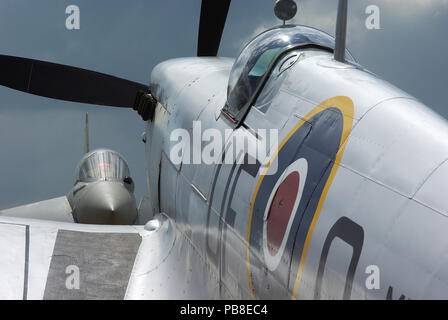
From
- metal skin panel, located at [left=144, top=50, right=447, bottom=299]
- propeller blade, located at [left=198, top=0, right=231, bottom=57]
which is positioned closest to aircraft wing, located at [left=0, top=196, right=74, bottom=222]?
propeller blade, located at [left=198, top=0, right=231, bottom=57]

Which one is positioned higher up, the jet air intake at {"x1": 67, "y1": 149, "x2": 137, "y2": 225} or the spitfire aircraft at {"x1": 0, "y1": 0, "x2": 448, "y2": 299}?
the spitfire aircraft at {"x1": 0, "y1": 0, "x2": 448, "y2": 299}

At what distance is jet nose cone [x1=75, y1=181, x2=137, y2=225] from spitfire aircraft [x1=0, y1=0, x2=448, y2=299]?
3.57m

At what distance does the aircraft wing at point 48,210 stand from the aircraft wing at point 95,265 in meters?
6.03

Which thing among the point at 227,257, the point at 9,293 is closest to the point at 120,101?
the point at 9,293

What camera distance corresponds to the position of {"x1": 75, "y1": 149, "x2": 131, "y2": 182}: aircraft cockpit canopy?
37.3 feet

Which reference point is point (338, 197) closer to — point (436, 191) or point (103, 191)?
point (436, 191)

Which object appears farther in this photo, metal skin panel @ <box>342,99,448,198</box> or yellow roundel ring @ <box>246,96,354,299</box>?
yellow roundel ring @ <box>246,96,354,299</box>

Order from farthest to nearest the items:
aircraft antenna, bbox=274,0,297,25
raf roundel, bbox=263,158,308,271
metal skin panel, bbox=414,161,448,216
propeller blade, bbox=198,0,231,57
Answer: propeller blade, bbox=198,0,231,57 < aircraft antenna, bbox=274,0,297,25 < raf roundel, bbox=263,158,308,271 < metal skin panel, bbox=414,161,448,216

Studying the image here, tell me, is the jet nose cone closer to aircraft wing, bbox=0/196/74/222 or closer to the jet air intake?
the jet air intake

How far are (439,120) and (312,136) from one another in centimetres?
67

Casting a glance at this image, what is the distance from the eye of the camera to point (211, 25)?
9.97m

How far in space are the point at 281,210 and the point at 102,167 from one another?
9.26 meters

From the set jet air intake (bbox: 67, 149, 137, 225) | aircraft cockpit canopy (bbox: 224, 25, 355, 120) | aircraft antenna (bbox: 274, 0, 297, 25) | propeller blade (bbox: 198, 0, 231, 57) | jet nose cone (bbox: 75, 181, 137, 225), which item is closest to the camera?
aircraft cockpit canopy (bbox: 224, 25, 355, 120)

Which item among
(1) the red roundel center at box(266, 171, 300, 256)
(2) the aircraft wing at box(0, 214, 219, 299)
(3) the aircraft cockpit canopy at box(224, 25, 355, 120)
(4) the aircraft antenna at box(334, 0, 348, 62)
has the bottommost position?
(2) the aircraft wing at box(0, 214, 219, 299)
